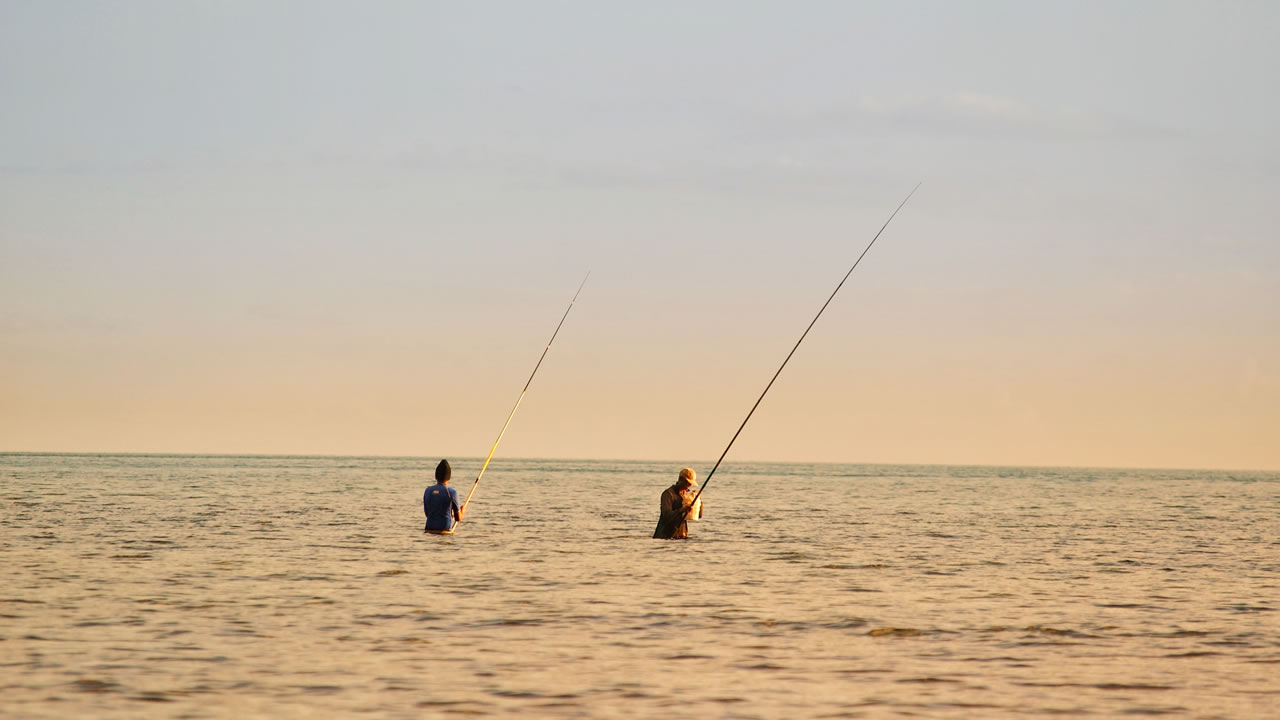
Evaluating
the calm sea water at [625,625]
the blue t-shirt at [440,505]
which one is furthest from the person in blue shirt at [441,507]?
the calm sea water at [625,625]

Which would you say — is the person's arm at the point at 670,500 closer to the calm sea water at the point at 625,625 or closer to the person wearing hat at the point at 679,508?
the person wearing hat at the point at 679,508

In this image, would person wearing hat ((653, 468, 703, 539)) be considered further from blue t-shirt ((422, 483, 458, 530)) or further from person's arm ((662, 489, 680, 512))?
blue t-shirt ((422, 483, 458, 530))

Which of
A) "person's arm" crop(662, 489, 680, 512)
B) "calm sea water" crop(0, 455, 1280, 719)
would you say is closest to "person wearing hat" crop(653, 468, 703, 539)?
"person's arm" crop(662, 489, 680, 512)

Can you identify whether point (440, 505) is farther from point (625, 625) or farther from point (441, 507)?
point (625, 625)

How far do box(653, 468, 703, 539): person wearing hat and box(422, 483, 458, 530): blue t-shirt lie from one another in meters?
3.36

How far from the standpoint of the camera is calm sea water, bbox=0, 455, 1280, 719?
779 cm

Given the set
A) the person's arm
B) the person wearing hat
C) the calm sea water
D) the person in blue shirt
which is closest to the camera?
the calm sea water

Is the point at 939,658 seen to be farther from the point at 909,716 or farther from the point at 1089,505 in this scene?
the point at 1089,505

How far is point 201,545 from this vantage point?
1872 centimetres

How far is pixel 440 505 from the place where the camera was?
1980cm

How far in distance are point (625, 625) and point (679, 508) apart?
8.48 m

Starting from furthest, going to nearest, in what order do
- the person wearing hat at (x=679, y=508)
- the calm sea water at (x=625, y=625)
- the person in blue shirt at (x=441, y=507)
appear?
the person in blue shirt at (x=441, y=507) < the person wearing hat at (x=679, y=508) < the calm sea water at (x=625, y=625)

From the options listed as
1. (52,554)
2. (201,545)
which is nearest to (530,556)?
(201,545)

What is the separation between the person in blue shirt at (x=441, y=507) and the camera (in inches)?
763
